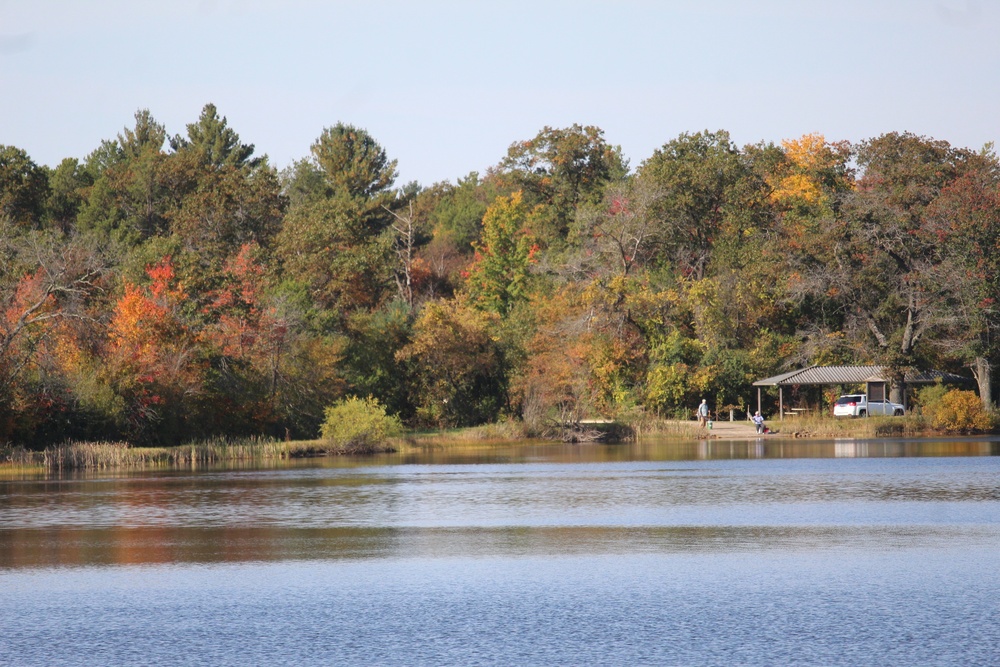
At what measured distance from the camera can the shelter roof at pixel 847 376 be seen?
67062mm

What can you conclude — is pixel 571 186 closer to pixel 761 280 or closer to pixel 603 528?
pixel 761 280

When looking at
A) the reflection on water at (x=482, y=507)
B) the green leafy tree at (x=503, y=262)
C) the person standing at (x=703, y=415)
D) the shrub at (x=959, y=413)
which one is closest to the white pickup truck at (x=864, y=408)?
the shrub at (x=959, y=413)

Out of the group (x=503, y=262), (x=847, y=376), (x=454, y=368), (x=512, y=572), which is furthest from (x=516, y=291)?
(x=512, y=572)

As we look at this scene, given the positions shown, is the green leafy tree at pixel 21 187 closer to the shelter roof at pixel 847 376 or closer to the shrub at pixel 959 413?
the shelter roof at pixel 847 376

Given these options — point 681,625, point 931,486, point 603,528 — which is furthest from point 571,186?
point 681,625

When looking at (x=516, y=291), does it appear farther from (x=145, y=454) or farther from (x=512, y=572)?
(x=512, y=572)

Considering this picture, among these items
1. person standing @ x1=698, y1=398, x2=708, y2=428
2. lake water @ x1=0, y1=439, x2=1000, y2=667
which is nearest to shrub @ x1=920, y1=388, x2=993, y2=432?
person standing @ x1=698, y1=398, x2=708, y2=428

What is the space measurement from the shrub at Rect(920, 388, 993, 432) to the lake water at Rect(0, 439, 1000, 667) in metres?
26.8

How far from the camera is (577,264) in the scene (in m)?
75.7

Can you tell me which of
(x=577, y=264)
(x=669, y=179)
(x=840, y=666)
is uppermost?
(x=669, y=179)

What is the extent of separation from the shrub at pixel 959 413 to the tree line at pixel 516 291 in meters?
2.74

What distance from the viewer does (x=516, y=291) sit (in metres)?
87.8

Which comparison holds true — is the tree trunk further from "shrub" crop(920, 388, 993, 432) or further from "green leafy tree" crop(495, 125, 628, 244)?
"green leafy tree" crop(495, 125, 628, 244)

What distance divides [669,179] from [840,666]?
66.0 metres
